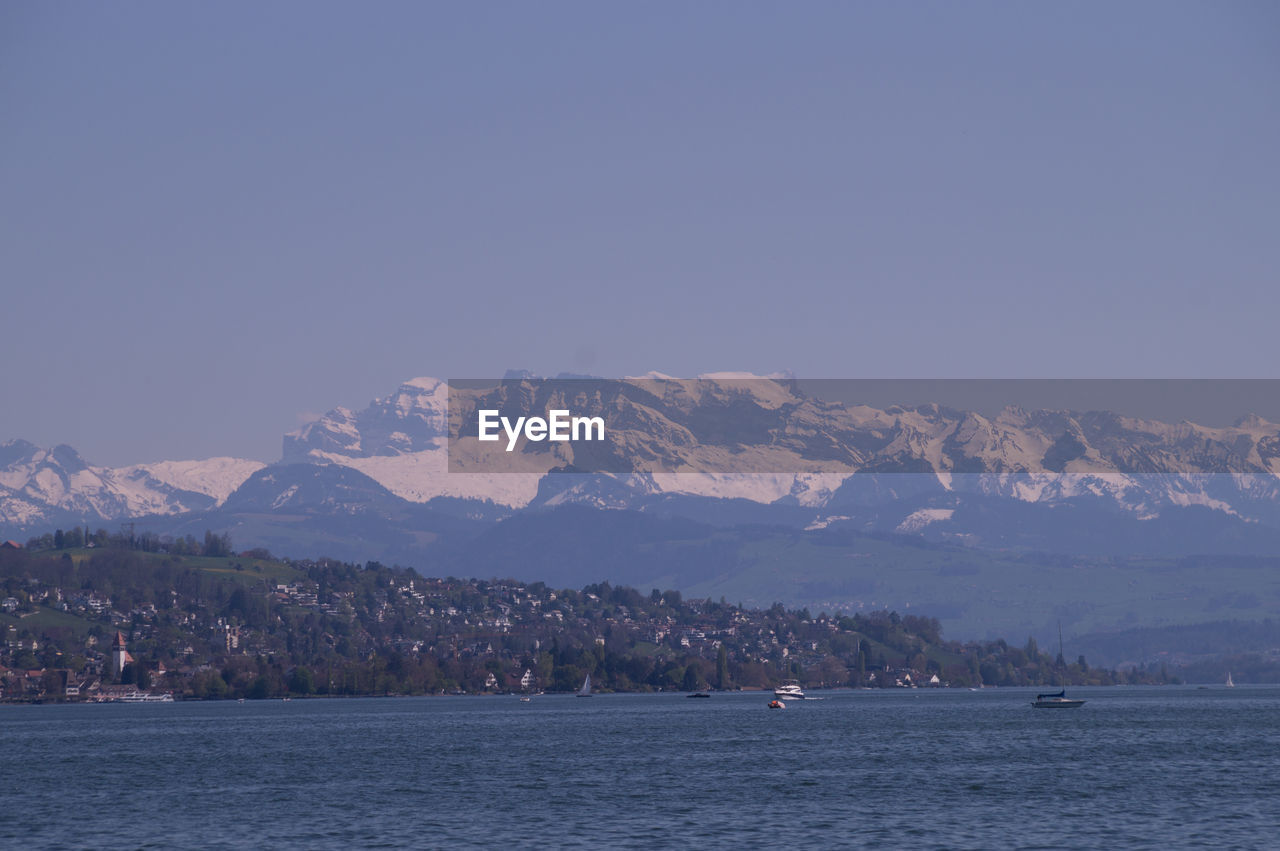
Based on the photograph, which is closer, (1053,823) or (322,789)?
(1053,823)

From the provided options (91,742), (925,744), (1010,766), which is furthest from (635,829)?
(91,742)

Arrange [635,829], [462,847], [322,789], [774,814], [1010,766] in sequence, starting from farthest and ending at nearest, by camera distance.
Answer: [1010,766], [322,789], [774,814], [635,829], [462,847]

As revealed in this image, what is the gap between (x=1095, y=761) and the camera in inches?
4803

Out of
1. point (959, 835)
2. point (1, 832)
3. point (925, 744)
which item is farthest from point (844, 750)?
point (1, 832)

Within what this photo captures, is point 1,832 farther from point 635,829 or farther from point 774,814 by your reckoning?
point 774,814

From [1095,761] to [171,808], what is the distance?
6859cm

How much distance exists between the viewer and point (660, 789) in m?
102

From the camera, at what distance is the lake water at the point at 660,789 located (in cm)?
8100

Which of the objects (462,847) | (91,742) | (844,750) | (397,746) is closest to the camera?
(462,847)

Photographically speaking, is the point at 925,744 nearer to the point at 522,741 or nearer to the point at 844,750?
the point at 844,750

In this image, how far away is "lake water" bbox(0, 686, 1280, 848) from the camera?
266 ft

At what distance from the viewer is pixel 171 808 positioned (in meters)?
96.8

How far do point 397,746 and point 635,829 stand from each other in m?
71.0

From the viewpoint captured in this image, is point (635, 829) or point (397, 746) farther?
point (397, 746)
